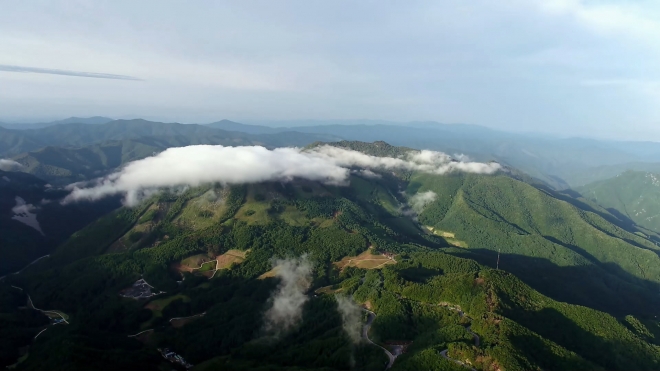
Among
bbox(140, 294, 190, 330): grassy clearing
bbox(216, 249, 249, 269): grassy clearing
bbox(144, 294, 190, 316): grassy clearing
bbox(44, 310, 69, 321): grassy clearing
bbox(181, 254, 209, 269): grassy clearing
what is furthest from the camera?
bbox(216, 249, 249, 269): grassy clearing

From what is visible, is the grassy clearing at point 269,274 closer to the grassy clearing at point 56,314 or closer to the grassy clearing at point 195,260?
the grassy clearing at point 195,260

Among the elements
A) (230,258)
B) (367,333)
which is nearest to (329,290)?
(367,333)

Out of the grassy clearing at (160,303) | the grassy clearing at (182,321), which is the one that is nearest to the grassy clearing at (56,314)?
the grassy clearing at (160,303)

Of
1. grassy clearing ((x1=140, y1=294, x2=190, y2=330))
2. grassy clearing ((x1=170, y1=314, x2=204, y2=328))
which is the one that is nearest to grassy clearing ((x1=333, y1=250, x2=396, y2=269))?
grassy clearing ((x1=170, y1=314, x2=204, y2=328))

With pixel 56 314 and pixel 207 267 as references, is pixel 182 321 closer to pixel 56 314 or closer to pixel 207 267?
pixel 207 267

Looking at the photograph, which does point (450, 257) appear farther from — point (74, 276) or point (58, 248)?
point (58, 248)

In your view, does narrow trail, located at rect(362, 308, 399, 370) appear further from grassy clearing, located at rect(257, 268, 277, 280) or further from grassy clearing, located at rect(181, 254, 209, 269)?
grassy clearing, located at rect(181, 254, 209, 269)
